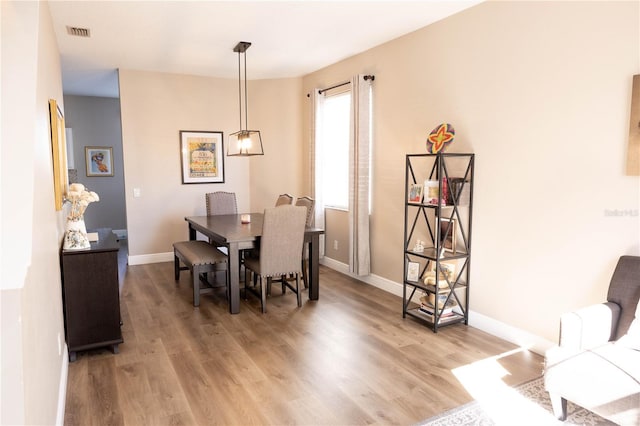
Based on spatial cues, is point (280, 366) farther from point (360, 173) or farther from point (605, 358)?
point (360, 173)

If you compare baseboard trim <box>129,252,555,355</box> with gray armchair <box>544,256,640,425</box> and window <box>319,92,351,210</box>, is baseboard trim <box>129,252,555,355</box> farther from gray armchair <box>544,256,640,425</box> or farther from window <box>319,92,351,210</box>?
window <box>319,92,351,210</box>

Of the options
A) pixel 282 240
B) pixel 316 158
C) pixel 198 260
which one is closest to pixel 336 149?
pixel 316 158

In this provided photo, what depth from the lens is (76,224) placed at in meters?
3.12

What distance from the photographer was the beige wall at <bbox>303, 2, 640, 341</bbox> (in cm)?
265

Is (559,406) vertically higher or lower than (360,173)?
lower

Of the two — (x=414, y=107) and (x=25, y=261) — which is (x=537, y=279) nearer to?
(x=414, y=107)

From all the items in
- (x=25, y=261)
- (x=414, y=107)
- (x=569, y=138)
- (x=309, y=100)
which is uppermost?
(x=309, y=100)

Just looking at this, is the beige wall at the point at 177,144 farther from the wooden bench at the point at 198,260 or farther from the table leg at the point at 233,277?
the table leg at the point at 233,277

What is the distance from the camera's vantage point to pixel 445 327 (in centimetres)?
363

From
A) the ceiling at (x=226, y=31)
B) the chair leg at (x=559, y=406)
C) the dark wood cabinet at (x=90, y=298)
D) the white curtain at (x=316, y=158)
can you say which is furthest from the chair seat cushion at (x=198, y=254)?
the chair leg at (x=559, y=406)

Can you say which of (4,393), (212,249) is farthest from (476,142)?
(4,393)

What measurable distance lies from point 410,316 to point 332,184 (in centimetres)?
237

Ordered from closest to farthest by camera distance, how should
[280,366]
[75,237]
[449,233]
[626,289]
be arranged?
[626,289]
[280,366]
[75,237]
[449,233]

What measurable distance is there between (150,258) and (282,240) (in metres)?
2.92
